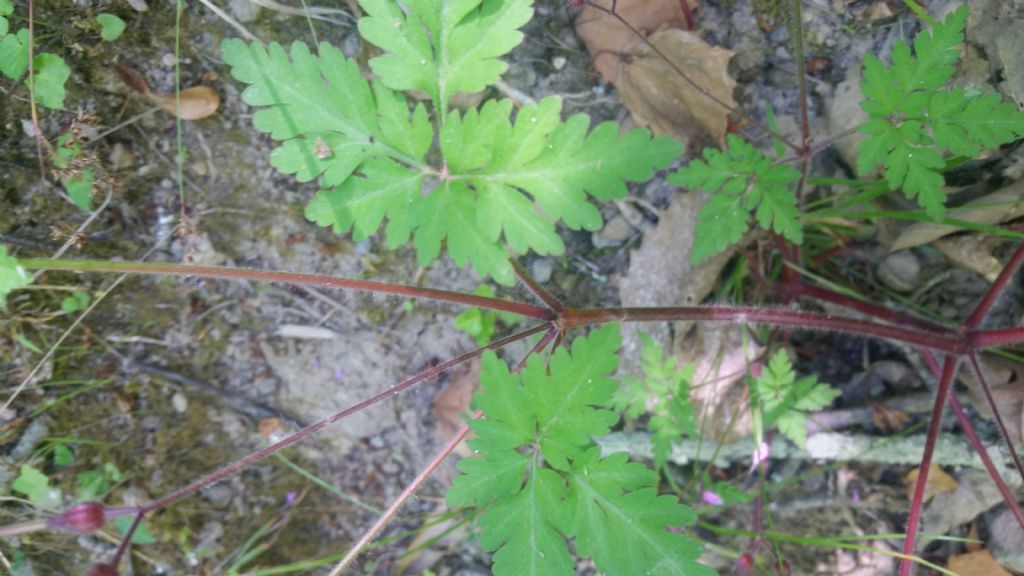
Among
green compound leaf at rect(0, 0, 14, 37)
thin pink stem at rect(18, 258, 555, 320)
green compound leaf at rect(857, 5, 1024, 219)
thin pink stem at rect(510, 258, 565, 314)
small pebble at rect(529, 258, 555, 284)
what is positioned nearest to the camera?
thin pink stem at rect(18, 258, 555, 320)

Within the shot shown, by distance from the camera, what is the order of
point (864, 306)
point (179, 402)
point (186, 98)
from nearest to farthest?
point (186, 98)
point (864, 306)
point (179, 402)

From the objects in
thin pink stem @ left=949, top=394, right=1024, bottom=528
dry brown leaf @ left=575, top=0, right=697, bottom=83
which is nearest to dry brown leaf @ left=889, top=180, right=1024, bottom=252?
thin pink stem @ left=949, top=394, right=1024, bottom=528

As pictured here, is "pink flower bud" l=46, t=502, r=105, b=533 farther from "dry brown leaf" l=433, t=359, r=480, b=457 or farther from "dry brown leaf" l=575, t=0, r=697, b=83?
"dry brown leaf" l=575, t=0, r=697, b=83

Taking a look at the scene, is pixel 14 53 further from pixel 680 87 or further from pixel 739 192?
pixel 739 192

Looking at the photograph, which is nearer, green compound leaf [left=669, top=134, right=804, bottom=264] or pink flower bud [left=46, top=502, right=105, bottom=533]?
pink flower bud [left=46, top=502, right=105, bottom=533]

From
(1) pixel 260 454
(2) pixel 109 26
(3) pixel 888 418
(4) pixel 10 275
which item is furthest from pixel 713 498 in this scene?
(2) pixel 109 26

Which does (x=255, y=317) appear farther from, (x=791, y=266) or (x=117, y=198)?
(x=791, y=266)

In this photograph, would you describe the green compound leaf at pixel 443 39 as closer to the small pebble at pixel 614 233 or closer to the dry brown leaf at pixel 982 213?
the small pebble at pixel 614 233

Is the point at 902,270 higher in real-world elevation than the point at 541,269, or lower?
higher
